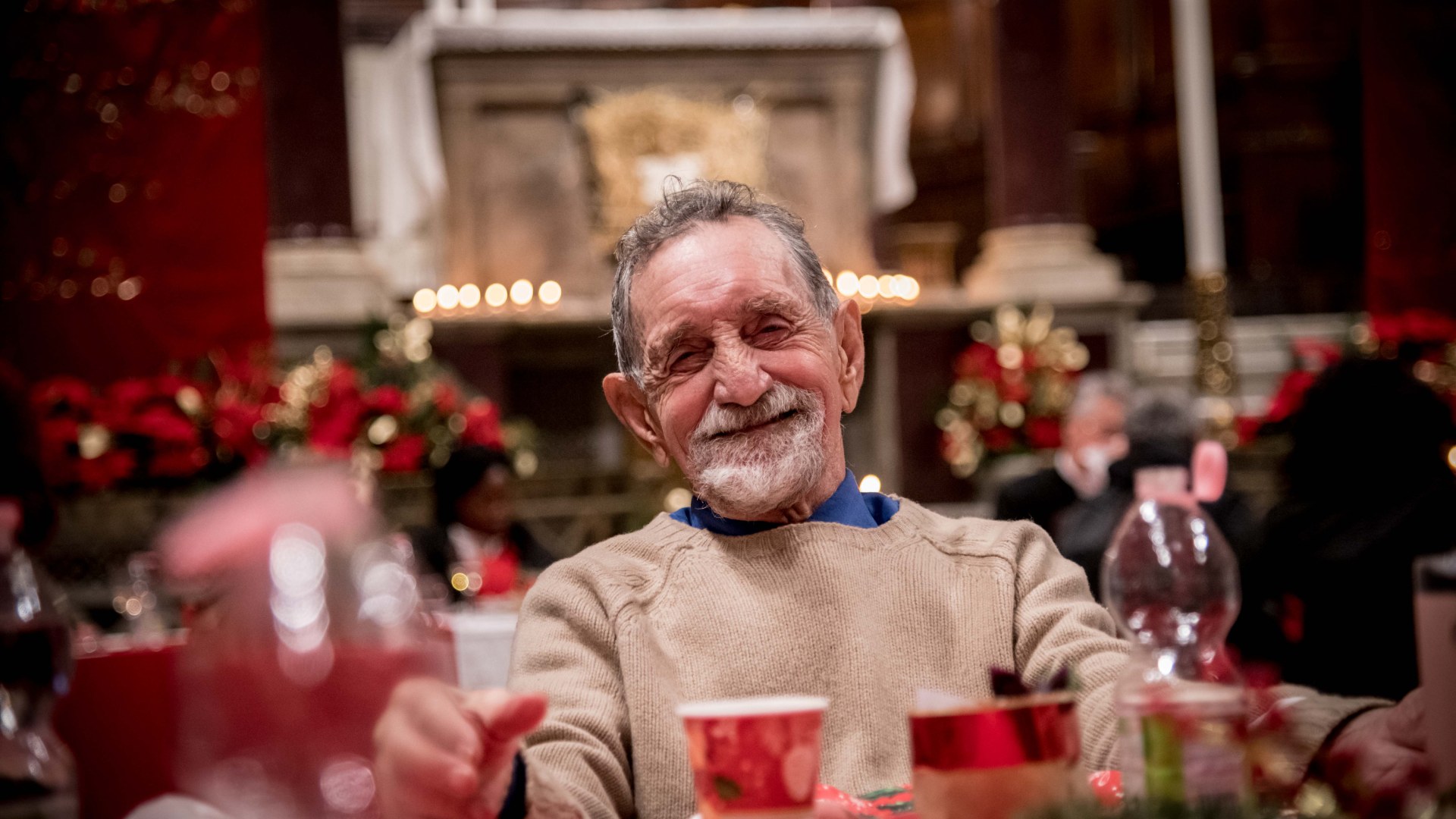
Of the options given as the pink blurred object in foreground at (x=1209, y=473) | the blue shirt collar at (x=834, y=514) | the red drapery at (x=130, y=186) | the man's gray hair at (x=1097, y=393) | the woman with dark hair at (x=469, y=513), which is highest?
the red drapery at (x=130, y=186)

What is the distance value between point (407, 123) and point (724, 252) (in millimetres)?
6087

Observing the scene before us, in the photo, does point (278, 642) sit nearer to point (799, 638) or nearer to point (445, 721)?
point (445, 721)

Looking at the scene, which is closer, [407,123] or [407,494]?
[407,494]

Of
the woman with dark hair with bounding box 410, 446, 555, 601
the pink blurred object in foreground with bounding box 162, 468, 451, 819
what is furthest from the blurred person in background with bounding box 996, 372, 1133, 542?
the pink blurred object in foreground with bounding box 162, 468, 451, 819

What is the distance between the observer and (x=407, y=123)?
7379 mm

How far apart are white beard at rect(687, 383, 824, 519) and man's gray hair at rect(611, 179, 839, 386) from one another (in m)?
0.13

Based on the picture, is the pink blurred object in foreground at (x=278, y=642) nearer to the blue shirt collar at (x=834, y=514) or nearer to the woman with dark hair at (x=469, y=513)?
the blue shirt collar at (x=834, y=514)

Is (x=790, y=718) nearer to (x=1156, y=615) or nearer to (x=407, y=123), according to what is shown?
(x=1156, y=615)

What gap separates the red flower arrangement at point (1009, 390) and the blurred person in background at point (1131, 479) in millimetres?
2570

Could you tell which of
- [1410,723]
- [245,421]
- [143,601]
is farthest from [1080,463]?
[1410,723]

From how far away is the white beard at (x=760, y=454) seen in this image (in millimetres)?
1596

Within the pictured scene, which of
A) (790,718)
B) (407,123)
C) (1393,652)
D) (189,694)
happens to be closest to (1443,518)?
(1393,652)

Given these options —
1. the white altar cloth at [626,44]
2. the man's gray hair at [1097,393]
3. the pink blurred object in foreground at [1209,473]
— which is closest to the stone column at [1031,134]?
the white altar cloth at [626,44]

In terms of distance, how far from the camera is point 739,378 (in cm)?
161
